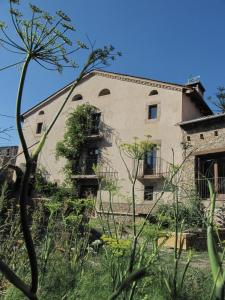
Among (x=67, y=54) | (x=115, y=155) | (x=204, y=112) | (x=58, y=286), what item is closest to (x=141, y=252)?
(x=58, y=286)

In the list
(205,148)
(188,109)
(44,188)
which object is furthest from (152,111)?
(44,188)

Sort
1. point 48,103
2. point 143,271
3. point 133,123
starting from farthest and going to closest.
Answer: point 48,103 → point 133,123 → point 143,271

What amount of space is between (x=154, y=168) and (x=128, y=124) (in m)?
3.72

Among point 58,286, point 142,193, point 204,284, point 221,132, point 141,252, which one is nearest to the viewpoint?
point 141,252

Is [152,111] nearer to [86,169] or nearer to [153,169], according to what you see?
[153,169]

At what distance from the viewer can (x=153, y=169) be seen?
19844 millimetres

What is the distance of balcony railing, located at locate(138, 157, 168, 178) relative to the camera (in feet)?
→ 63.0

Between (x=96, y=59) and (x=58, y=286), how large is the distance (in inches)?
116

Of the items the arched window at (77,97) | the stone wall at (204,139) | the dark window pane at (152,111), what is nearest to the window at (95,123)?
the arched window at (77,97)

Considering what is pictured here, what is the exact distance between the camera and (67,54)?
3.66 feet

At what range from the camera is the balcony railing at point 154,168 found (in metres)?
19.2

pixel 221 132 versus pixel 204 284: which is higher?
pixel 221 132

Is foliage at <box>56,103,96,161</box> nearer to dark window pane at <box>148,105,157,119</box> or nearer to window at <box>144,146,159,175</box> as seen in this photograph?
dark window pane at <box>148,105,157,119</box>

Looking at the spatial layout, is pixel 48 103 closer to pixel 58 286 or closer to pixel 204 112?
pixel 204 112
